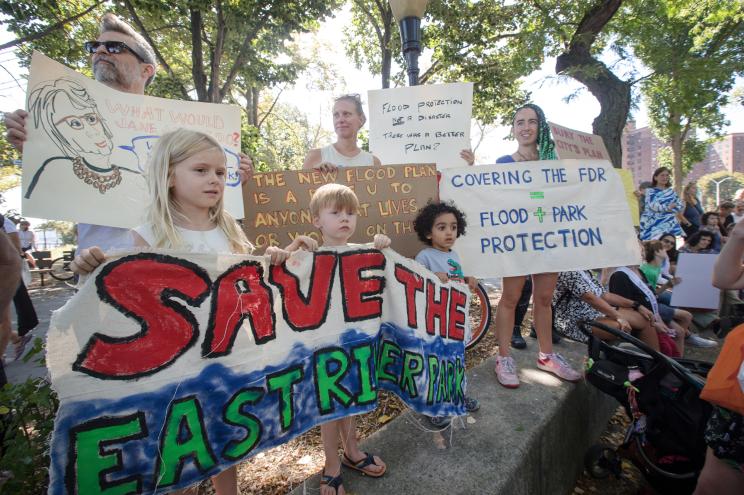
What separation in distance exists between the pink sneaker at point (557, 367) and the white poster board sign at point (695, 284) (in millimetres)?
2478

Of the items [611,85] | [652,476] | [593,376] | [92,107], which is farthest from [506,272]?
[611,85]

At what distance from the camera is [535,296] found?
2.75m

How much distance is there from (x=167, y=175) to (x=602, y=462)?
2.98 m

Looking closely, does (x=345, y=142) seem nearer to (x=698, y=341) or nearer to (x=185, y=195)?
(x=185, y=195)

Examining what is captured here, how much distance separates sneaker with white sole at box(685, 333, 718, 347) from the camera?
4035 millimetres

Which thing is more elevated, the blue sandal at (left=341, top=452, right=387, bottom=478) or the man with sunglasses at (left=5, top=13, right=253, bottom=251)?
the man with sunglasses at (left=5, top=13, right=253, bottom=251)

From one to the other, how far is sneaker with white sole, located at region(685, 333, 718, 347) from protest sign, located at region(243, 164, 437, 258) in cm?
383

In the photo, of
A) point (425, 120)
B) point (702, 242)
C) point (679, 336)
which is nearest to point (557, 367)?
point (679, 336)

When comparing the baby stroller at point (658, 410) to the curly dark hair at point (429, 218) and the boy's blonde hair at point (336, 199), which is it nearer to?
the curly dark hair at point (429, 218)

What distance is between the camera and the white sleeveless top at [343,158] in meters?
2.70

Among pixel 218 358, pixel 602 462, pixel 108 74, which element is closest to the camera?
pixel 218 358

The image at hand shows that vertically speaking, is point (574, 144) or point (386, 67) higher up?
point (386, 67)

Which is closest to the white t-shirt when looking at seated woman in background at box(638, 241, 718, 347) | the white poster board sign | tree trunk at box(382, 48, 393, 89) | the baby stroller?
the baby stroller

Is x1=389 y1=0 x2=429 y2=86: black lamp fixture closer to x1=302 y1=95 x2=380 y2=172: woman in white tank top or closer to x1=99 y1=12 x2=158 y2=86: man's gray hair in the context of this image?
x1=302 y1=95 x2=380 y2=172: woman in white tank top
